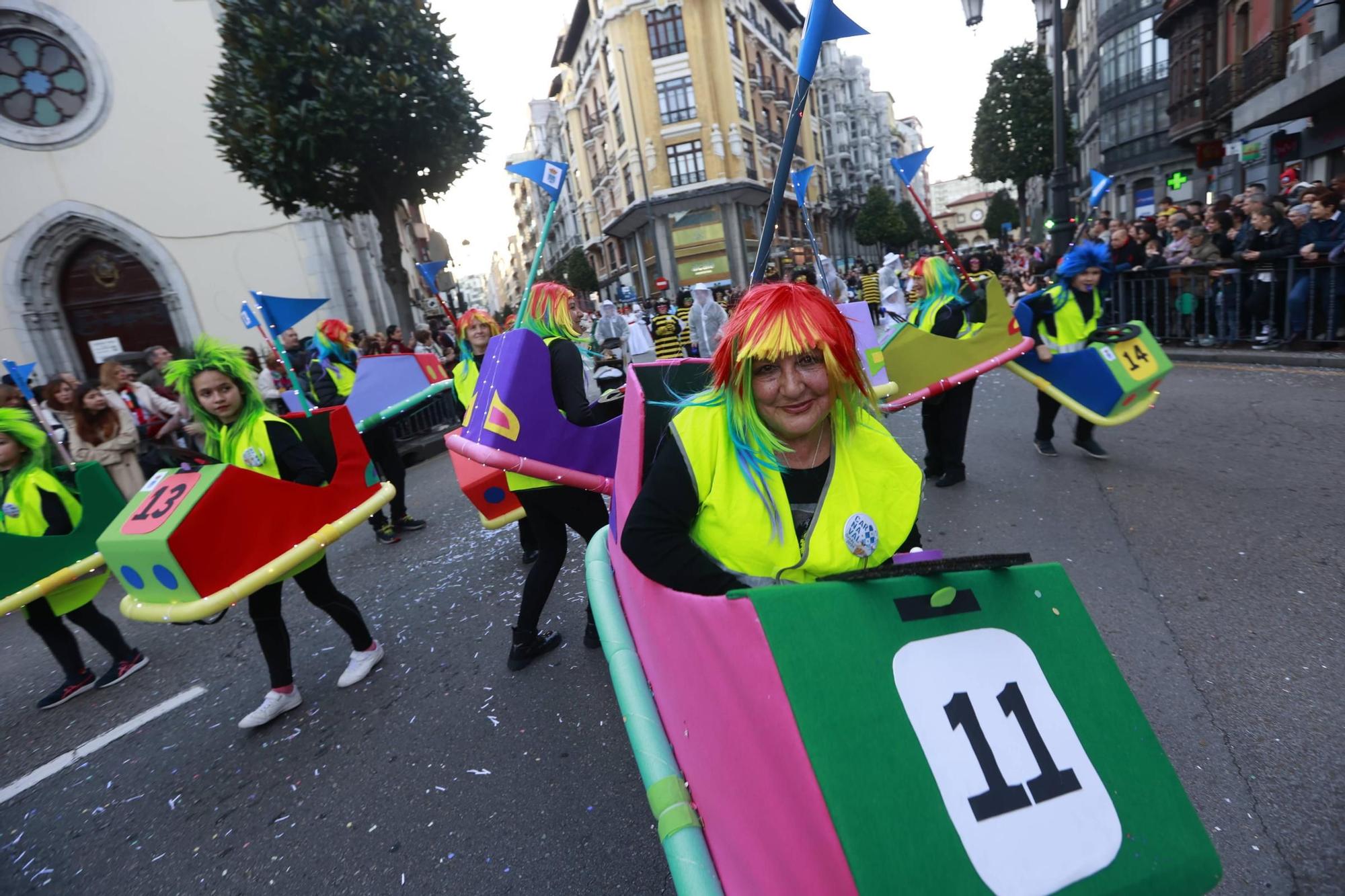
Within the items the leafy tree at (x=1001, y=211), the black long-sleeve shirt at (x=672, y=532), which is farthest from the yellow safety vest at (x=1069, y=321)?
the leafy tree at (x=1001, y=211)

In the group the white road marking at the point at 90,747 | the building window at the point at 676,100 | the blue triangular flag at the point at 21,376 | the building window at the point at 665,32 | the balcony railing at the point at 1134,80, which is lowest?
the white road marking at the point at 90,747

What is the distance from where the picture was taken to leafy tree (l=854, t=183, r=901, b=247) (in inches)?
2203

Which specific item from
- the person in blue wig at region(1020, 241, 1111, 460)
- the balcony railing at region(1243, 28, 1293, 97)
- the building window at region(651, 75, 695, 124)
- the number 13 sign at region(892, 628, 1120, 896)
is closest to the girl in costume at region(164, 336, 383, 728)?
the number 13 sign at region(892, 628, 1120, 896)

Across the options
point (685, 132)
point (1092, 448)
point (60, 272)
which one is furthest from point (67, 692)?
point (685, 132)

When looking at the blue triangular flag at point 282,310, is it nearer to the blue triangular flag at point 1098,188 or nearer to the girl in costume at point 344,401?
the girl in costume at point 344,401

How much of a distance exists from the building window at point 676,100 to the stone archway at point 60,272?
28287mm

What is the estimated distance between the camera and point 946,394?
17.7 ft

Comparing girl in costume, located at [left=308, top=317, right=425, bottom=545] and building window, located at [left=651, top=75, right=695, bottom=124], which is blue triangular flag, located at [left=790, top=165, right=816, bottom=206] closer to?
girl in costume, located at [left=308, top=317, right=425, bottom=545]

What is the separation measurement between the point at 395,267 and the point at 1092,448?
530 inches

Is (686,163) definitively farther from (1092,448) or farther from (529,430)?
(529,430)

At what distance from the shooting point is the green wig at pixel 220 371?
123 inches

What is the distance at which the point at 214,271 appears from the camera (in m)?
16.8

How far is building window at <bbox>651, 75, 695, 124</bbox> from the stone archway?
2829 cm

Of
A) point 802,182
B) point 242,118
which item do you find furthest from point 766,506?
point 242,118
